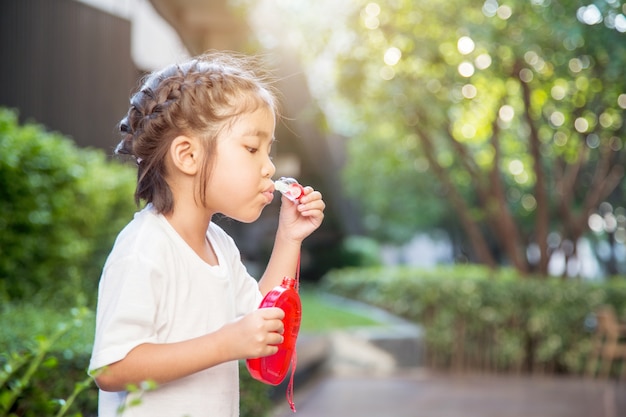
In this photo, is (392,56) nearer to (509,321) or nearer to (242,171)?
(509,321)

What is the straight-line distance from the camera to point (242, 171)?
5.77 feet

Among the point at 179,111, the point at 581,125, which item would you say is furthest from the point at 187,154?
the point at 581,125

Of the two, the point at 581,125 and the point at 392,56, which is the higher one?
the point at 392,56

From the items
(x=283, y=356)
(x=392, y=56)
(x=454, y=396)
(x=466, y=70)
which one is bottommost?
(x=454, y=396)

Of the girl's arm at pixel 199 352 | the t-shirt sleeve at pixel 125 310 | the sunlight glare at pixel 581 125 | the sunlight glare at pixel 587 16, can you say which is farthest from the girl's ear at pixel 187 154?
the sunlight glare at pixel 581 125

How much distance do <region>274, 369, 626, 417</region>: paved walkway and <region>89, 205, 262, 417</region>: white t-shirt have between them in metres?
4.76

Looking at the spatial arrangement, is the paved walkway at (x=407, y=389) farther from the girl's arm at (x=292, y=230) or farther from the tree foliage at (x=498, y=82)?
the girl's arm at (x=292, y=230)

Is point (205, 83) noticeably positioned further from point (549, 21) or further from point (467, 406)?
point (467, 406)

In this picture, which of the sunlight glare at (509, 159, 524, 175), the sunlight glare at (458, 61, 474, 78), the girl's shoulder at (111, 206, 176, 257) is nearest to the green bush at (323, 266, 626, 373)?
the sunlight glare at (458, 61, 474, 78)

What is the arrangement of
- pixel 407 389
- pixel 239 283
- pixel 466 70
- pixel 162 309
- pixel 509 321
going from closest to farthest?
pixel 162 309 < pixel 239 283 < pixel 407 389 < pixel 466 70 < pixel 509 321

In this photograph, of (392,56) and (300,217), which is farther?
(392,56)

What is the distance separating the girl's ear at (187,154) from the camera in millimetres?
1752

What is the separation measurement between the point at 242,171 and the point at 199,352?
1.26 ft

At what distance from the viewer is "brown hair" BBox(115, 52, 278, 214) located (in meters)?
1.77
